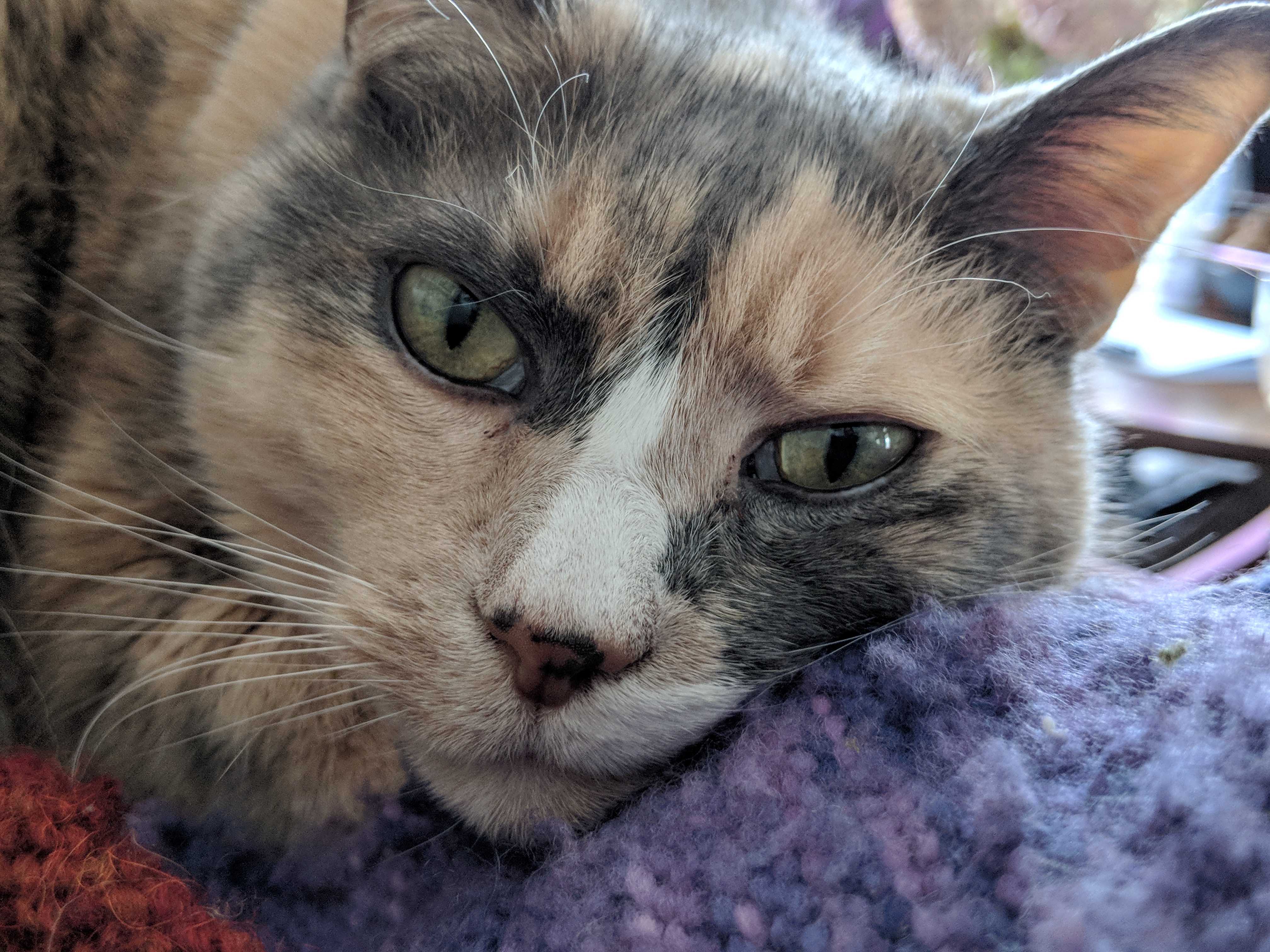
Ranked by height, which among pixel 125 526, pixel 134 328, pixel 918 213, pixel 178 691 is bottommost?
pixel 178 691

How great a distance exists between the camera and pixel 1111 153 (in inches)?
34.7

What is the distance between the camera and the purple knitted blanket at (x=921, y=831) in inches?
21.1

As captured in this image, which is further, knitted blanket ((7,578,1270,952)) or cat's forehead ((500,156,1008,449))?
cat's forehead ((500,156,1008,449))

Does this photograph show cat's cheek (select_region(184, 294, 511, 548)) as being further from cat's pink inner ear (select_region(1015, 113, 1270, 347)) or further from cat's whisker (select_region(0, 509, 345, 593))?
cat's pink inner ear (select_region(1015, 113, 1270, 347))

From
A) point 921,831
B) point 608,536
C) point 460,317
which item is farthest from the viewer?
point 460,317

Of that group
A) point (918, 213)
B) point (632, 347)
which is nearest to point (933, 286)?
point (918, 213)

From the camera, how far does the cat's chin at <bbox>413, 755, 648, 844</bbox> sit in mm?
779

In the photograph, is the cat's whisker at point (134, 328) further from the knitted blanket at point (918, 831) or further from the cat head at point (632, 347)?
the knitted blanket at point (918, 831)

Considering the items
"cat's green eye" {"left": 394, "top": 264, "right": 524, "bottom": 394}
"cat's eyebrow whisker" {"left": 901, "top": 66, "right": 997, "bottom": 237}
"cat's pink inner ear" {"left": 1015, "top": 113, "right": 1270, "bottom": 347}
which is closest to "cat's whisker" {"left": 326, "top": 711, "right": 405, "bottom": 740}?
"cat's green eye" {"left": 394, "top": 264, "right": 524, "bottom": 394}

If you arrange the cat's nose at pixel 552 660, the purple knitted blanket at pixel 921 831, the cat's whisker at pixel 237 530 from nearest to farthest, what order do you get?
the purple knitted blanket at pixel 921 831 < the cat's nose at pixel 552 660 < the cat's whisker at pixel 237 530

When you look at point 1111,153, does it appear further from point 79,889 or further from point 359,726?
point 79,889

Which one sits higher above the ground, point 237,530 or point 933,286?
point 933,286

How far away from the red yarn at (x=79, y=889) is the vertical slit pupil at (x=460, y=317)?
1.65 feet

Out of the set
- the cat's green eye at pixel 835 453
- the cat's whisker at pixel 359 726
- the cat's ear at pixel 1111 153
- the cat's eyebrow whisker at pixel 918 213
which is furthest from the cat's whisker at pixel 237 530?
the cat's ear at pixel 1111 153
